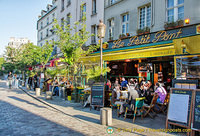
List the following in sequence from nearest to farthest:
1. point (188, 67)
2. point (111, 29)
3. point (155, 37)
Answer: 1. point (188, 67)
2. point (155, 37)
3. point (111, 29)

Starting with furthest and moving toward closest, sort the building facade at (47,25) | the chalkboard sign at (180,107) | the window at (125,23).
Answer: the building facade at (47,25) → the window at (125,23) → the chalkboard sign at (180,107)

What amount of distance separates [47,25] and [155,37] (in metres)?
26.1

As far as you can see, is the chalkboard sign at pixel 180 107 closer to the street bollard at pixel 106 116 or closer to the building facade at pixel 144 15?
the street bollard at pixel 106 116

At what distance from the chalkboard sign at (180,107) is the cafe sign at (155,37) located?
18.1ft

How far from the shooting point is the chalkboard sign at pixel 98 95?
8923mm

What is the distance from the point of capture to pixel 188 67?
31.1 ft

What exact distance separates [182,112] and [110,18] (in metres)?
12.8

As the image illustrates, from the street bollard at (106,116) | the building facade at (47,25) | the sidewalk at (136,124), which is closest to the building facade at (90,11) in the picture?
the building facade at (47,25)

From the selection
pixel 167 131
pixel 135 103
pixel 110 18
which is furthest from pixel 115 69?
pixel 167 131

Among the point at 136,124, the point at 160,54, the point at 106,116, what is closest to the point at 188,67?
the point at 160,54

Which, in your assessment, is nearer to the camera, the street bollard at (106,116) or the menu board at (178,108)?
the menu board at (178,108)

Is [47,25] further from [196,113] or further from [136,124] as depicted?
[196,113]

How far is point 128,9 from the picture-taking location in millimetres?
14680

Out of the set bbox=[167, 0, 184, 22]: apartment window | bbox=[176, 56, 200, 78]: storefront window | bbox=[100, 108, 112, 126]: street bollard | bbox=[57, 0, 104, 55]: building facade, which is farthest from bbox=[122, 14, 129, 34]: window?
bbox=[100, 108, 112, 126]: street bollard
